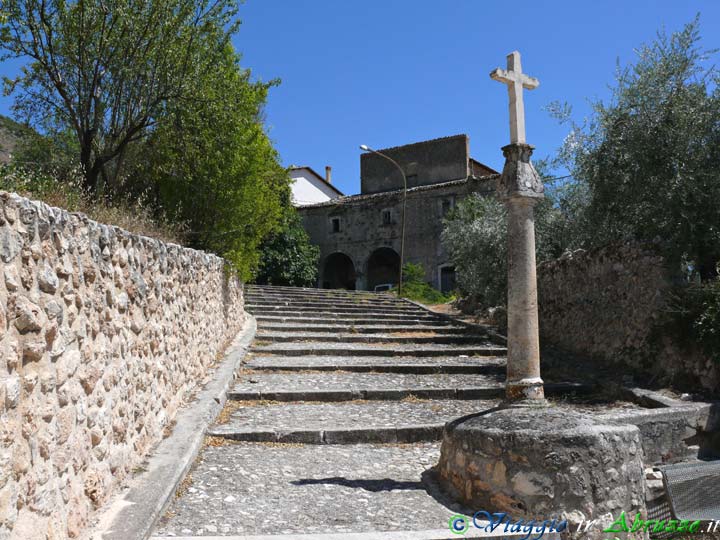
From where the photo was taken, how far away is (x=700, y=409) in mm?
6156

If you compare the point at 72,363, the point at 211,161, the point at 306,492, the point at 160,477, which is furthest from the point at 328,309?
the point at 72,363

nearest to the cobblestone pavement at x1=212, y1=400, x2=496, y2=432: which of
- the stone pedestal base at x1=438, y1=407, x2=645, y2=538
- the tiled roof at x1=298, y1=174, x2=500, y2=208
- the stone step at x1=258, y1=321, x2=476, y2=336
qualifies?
the stone pedestal base at x1=438, y1=407, x2=645, y2=538

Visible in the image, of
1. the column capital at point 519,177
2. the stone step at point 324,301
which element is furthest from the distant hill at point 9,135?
the column capital at point 519,177

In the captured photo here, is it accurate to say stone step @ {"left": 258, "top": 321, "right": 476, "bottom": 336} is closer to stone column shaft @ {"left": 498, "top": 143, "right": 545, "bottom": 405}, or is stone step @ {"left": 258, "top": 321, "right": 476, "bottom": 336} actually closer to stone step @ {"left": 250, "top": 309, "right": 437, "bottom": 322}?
stone step @ {"left": 250, "top": 309, "right": 437, "bottom": 322}

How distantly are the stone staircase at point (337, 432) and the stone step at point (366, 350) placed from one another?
0.06 ft

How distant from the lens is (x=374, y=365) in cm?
888

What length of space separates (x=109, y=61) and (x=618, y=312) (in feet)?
25.3

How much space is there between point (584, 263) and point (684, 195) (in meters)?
2.55

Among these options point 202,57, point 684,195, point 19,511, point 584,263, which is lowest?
point 19,511

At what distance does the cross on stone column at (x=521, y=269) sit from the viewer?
4750mm

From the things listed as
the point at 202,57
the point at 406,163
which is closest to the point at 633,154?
the point at 202,57

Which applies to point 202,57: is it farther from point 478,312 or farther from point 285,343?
point 478,312

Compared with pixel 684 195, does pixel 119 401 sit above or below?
below

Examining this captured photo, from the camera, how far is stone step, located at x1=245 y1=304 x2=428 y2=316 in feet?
44.6
